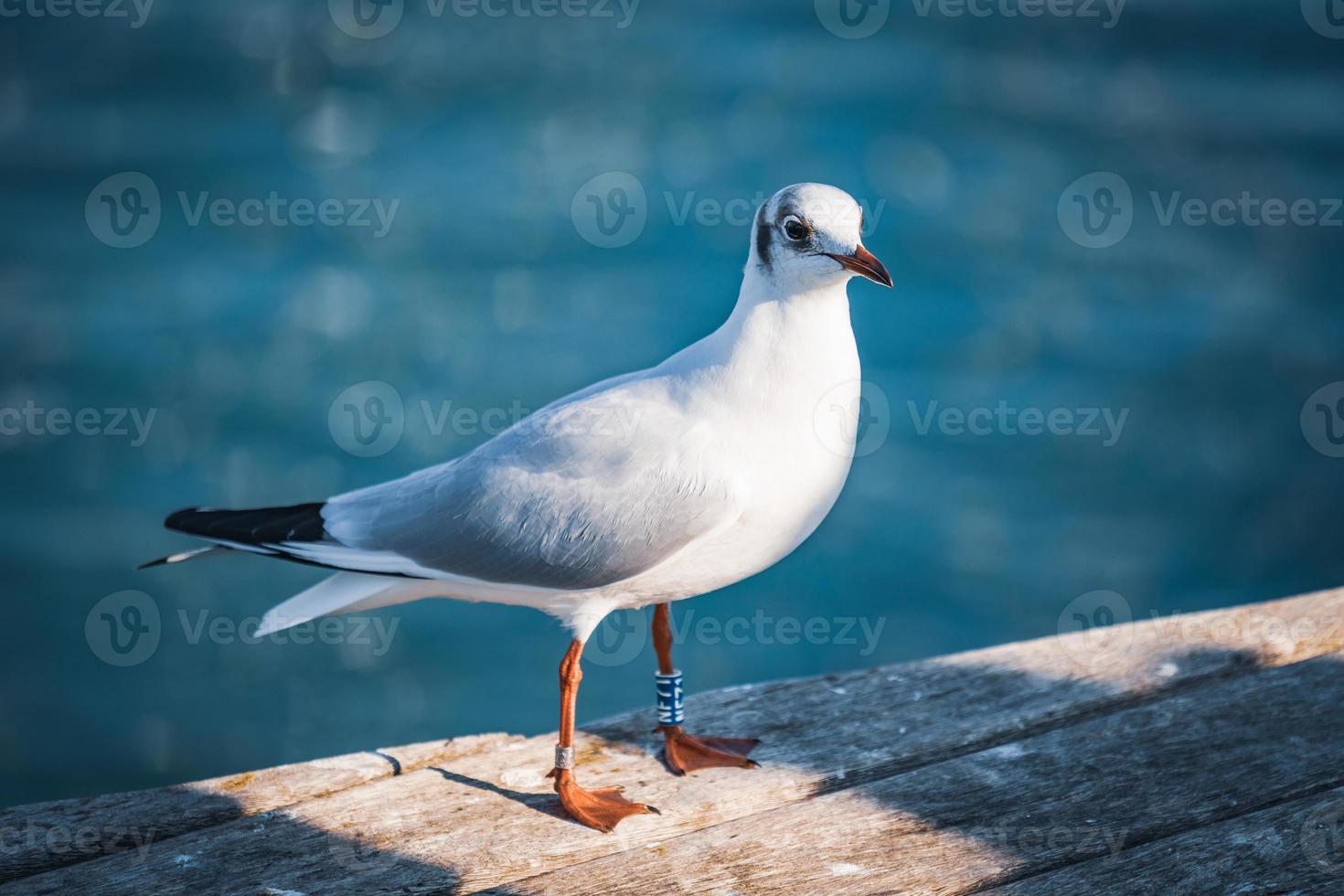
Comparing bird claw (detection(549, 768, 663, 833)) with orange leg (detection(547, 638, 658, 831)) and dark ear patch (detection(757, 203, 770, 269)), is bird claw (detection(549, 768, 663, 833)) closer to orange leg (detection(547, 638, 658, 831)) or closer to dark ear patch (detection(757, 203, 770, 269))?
orange leg (detection(547, 638, 658, 831))

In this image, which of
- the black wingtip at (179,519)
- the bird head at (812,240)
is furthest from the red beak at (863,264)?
the black wingtip at (179,519)

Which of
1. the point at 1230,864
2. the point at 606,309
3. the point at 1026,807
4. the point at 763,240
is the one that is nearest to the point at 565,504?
the point at 763,240

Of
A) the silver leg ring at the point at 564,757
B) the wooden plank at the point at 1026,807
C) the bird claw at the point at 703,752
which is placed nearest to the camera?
the wooden plank at the point at 1026,807

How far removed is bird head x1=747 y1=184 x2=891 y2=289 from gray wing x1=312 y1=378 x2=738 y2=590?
39 cm

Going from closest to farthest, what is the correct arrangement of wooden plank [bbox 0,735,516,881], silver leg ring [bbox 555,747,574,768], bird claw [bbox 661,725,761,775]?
wooden plank [bbox 0,735,516,881] → silver leg ring [bbox 555,747,574,768] → bird claw [bbox 661,725,761,775]

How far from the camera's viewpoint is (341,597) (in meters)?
3.25

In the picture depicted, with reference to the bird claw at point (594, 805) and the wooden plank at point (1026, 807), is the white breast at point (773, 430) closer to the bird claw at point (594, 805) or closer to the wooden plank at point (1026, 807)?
the bird claw at point (594, 805)

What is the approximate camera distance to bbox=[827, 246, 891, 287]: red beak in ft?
9.32

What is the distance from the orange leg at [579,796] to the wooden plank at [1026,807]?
0.51 ft

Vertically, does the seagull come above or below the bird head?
below

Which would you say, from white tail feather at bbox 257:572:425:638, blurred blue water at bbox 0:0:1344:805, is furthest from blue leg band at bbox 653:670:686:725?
blurred blue water at bbox 0:0:1344:805

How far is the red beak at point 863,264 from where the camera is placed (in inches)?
112

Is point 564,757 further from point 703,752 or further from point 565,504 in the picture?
point 565,504

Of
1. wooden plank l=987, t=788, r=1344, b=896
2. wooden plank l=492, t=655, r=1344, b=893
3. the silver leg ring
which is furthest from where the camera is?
the silver leg ring
